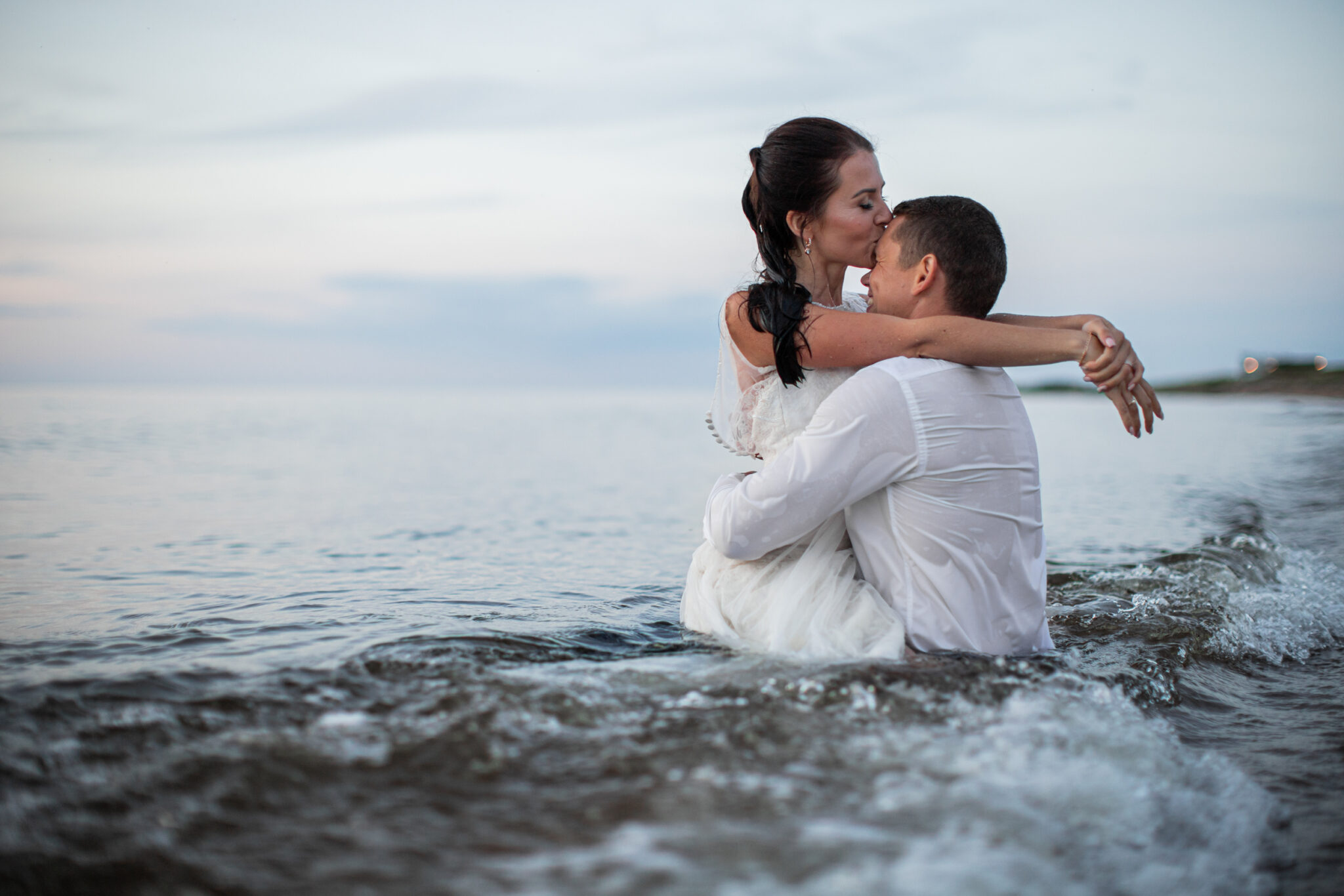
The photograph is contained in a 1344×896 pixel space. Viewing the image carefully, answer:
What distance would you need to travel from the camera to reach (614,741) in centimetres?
270

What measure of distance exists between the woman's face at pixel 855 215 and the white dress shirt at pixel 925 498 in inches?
28.1

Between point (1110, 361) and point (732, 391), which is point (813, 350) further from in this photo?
point (1110, 361)

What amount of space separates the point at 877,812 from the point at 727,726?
24.6 inches

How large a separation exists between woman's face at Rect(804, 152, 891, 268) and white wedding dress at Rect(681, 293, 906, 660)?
0.25 m

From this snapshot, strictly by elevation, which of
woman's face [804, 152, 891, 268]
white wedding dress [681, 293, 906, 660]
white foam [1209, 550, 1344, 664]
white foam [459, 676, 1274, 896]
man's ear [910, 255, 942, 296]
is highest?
woman's face [804, 152, 891, 268]

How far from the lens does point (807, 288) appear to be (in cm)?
374

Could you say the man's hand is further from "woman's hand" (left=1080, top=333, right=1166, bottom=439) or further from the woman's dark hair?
the woman's dark hair

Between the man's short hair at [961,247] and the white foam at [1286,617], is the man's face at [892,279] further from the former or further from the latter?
the white foam at [1286,617]

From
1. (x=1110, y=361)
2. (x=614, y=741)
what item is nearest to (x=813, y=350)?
(x=1110, y=361)

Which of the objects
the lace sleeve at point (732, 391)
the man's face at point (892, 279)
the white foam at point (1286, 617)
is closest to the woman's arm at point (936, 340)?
the man's face at point (892, 279)

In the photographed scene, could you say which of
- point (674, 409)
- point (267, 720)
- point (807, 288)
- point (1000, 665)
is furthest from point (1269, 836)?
point (674, 409)

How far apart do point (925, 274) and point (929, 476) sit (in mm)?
726

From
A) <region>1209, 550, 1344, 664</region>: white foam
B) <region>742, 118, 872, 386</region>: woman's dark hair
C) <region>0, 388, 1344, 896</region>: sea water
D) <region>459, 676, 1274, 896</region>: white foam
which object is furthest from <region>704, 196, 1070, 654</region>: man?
<region>1209, 550, 1344, 664</region>: white foam

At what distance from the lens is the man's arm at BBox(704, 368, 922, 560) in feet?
9.98
